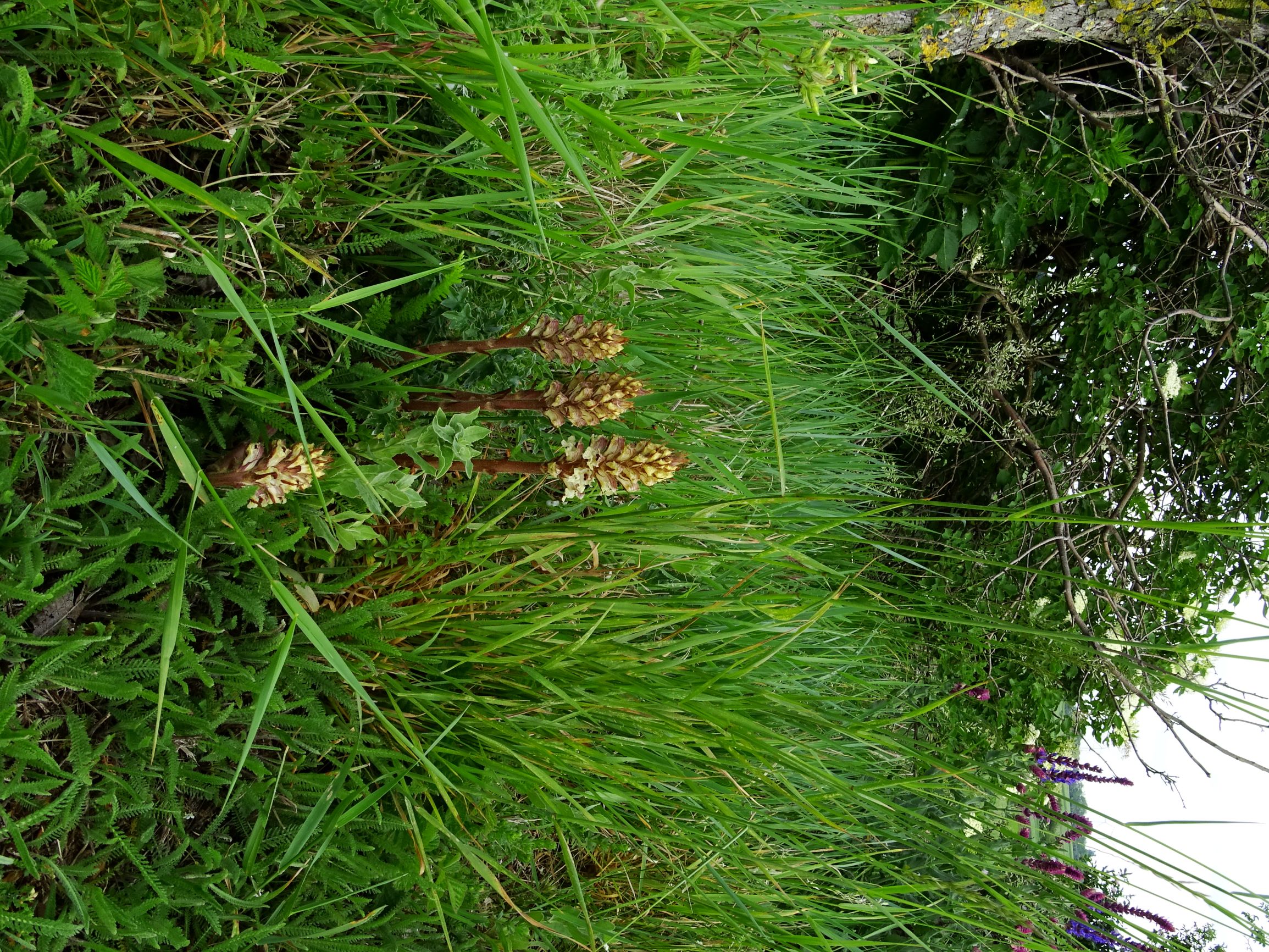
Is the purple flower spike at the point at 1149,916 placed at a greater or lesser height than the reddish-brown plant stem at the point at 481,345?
lesser

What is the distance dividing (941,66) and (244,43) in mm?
2412

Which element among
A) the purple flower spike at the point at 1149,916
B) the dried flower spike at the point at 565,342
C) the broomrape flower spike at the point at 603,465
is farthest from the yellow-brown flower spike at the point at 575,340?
the purple flower spike at the point at 1149,916

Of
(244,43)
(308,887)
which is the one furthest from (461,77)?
(308,887)

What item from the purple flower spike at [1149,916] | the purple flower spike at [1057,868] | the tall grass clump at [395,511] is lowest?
the purple flower spike at [1149,916]

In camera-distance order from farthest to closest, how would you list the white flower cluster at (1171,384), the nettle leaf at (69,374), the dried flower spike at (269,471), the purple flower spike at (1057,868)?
the white flower cluster at (1171,384) → the purple flower spike at (1057,868) → the dried flower spike at (269,471) → the nettle leaf at (69,374)

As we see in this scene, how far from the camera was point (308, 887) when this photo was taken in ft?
4.31

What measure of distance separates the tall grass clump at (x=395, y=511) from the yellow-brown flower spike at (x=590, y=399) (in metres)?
0.03

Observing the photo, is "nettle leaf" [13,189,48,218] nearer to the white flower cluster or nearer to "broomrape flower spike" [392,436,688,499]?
"broomrape flower spike" [392,436,688,499]

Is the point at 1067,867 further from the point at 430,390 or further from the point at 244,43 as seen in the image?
the point at 244,43

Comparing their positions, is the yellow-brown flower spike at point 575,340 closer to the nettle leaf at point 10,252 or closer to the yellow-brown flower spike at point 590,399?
the yellow-brown flower spike at point 590,399

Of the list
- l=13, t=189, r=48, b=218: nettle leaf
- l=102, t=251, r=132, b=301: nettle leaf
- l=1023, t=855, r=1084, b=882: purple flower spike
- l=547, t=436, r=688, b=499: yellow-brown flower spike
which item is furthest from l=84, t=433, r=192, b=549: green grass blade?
l=1023, t=855, r=1084, b=882: purple flower spike

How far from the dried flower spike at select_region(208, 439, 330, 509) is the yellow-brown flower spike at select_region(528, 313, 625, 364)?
37 centimetres

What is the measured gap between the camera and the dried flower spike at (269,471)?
1.13 metres

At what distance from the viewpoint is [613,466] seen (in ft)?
4.15
